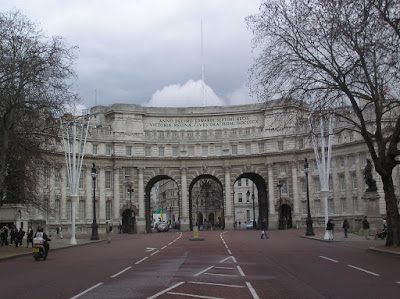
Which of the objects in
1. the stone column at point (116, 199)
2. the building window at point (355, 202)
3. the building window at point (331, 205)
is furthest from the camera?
the stone column at point (116, 199)

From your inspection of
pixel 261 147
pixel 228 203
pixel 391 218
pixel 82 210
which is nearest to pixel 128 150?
pixel 82 210

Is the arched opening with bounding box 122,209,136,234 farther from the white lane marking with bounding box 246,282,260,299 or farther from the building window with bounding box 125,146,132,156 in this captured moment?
the white lane marking with bounding box 246,282,260,299

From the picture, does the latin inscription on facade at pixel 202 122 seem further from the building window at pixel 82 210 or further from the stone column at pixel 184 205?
the building window at pixel 82 210

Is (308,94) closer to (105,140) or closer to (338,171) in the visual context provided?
(338,171)

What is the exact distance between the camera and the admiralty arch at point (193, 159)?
72.6m

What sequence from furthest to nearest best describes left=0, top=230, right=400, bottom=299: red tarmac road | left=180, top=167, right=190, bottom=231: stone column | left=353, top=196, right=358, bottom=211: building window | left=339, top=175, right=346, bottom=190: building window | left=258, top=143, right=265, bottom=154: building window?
left=258, top=143, right=265, bottom=154: building window
left=180, top=167, right=190, bottom=231: stone column
left=339, top=175, right=346, bottom=190: building window
left=353, top=196, right=358, bottom=211: building window
left=0, top=230, right=400, bottom=299: red tarmac road

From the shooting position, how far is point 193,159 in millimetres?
77562

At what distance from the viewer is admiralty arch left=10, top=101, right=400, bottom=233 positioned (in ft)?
238

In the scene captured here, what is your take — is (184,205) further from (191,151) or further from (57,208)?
(57,208)

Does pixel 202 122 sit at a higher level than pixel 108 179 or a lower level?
higher

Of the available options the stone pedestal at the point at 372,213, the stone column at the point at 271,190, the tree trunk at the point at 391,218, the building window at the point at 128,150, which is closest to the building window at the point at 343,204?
the stone column at the point at 271,190

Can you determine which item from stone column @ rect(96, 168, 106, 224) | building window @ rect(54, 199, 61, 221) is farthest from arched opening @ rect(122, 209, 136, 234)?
building window @ rect(54, 199, 61, 221)

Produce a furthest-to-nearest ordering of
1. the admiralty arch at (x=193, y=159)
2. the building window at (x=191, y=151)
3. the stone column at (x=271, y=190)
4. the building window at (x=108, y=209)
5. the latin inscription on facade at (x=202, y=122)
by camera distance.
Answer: the latin inscription on facade at (x=202, y=122)
the building window at (x=191, y=151)
the stone column at (x=271, y=190)
the building window at (x=108, y=209)
the admiralty arch at (x=193, y=159)

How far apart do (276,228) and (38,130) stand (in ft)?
153
